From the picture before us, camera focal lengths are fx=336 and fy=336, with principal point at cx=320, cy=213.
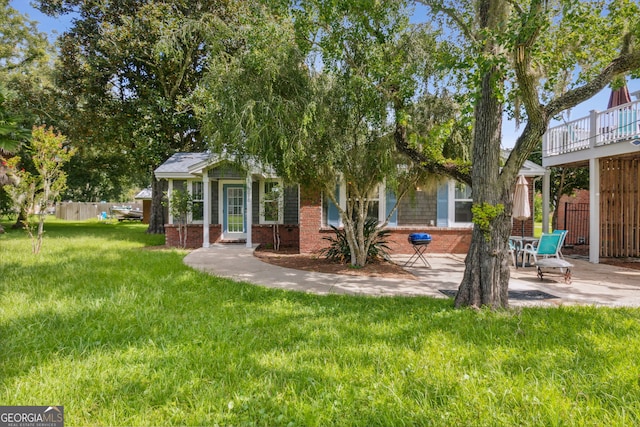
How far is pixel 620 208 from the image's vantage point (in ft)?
35.9

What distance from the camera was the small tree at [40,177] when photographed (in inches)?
387

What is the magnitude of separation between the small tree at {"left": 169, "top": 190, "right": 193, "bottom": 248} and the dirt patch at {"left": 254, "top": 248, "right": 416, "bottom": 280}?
4.11 m

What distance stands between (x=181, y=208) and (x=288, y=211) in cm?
421

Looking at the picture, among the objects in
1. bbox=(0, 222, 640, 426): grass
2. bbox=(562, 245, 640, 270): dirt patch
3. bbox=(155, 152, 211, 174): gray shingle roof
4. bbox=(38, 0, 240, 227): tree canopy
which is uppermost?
bbox=(38, 0, 240, 227): tree canopy

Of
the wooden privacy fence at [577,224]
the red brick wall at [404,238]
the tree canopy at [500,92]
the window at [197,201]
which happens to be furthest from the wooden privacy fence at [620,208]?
the window at [197,201]

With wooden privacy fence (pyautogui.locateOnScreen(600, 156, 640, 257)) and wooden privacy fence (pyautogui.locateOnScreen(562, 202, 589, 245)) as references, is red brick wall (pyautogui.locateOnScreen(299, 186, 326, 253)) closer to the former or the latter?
wooden privacy fence (pyautogui.locateOnScreen(600, 156, 640, 257))

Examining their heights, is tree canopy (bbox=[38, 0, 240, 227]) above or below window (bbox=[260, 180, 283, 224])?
above

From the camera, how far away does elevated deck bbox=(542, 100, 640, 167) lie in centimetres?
924

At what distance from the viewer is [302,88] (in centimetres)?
676

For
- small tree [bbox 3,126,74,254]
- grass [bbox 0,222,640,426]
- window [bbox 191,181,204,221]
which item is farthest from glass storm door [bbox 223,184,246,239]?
grass [bbox 0,222,640,426]

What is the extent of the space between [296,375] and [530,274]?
7415mm

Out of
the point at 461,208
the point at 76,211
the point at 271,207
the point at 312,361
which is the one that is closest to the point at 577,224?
the point at 461,208

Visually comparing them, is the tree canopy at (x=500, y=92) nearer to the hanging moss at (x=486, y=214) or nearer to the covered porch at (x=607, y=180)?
the hanging moss at (x=486, y=214)

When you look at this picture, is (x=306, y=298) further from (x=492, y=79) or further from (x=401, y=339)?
(x=492, y=79)
